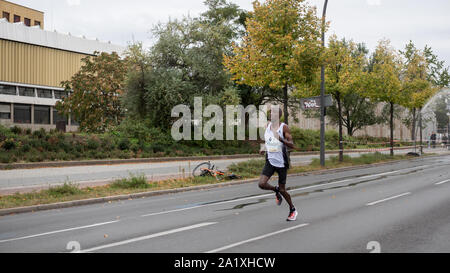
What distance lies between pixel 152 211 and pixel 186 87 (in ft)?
60.9

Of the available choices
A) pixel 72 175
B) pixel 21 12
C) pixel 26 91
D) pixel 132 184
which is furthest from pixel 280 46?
pixel 21 12

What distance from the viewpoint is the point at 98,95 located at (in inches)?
1244

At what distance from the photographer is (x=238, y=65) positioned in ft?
61.3

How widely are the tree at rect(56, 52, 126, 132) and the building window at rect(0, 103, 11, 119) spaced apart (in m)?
24.0

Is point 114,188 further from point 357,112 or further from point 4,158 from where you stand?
point 357,112

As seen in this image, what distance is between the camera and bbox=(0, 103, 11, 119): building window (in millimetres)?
52013

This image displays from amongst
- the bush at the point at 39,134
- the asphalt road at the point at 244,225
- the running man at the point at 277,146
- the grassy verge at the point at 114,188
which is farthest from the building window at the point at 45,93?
the running man at the point at 277,146

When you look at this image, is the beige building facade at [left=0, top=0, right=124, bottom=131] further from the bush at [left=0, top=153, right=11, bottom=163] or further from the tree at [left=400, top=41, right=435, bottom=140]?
the tree at [left=400, top=41, right=435, bottom=140]

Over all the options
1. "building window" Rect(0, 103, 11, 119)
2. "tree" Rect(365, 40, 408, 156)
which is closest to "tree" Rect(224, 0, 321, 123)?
"tree" Rect(365, 40, 408, 156)

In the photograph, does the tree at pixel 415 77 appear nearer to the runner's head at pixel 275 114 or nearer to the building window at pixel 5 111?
the runner's head at pixel 275 114

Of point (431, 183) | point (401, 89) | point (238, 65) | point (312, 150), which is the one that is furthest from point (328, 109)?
point (431, 183)

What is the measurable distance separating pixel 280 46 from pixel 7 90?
4649cm

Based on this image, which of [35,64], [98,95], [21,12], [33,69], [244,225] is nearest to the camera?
[244,225]
